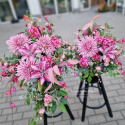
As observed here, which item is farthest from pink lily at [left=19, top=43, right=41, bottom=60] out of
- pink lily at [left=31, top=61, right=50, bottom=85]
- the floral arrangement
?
the floral arrangement

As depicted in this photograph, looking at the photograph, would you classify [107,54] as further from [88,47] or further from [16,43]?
[16,43]

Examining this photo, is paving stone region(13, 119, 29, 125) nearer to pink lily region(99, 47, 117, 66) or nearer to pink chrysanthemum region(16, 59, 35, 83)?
pink chrysanthemum region(16, 59, 35, 83)

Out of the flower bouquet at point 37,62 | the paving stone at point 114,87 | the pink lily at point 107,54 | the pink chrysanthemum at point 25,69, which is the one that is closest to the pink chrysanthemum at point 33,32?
the flower bouquet at point 37,62

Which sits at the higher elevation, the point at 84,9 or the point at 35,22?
the point at 35,22

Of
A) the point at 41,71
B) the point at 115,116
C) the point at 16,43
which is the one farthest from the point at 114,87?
the point at 16,43

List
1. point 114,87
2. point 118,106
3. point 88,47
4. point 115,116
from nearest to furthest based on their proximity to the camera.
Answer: point 88,47 < point 115,116 < point 118,106 < point 114,87

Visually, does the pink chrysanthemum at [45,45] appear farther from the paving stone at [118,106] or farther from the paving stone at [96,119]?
the paving stone at [118,106]

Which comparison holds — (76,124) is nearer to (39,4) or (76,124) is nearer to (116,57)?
(116,57)

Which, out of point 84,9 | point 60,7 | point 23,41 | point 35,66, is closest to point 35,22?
point 23,41

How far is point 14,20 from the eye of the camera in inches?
277

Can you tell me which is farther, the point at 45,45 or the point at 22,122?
the point at 22,122

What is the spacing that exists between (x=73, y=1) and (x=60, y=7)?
0.88 meters

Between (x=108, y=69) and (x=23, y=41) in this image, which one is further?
(x=108, y=69)

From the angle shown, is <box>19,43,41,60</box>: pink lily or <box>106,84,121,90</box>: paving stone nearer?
<box>19,43,41,60</box>: pink lily
